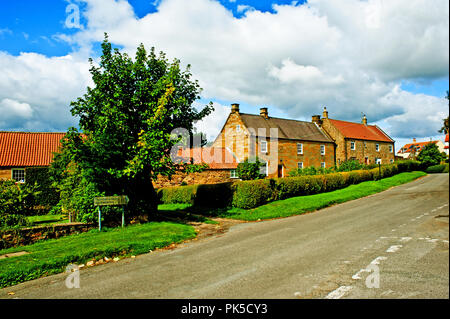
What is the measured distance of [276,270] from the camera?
7.50 metres

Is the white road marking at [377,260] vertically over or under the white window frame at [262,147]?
under

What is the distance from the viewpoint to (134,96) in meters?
16.6

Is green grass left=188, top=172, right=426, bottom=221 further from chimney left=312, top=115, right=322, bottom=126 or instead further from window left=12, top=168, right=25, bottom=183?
chimney left=312, top=115, right=322, bottom=126

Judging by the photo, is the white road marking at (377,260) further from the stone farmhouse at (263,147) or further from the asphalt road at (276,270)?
the stone farmhouse at (263,147)

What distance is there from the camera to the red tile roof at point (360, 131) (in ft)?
176

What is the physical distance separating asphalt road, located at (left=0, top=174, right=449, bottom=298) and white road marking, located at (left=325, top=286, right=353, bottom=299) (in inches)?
0.7

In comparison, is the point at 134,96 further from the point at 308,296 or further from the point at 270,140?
the point at 270,140

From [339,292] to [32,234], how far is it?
39.9 feet

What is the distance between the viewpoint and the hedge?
21953 mm

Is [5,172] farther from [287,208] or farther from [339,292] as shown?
[339,292]

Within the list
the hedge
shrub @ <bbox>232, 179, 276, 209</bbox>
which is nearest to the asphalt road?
shrub @ <bbox>232, 179, 276, 209</bbox>

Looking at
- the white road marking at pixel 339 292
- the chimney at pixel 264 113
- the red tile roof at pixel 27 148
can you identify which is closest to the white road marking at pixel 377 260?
the white road marking at pixel 339 292

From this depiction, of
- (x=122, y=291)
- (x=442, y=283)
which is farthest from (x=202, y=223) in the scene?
(x=442, y=283)

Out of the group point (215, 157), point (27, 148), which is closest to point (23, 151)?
point (27, 148)
